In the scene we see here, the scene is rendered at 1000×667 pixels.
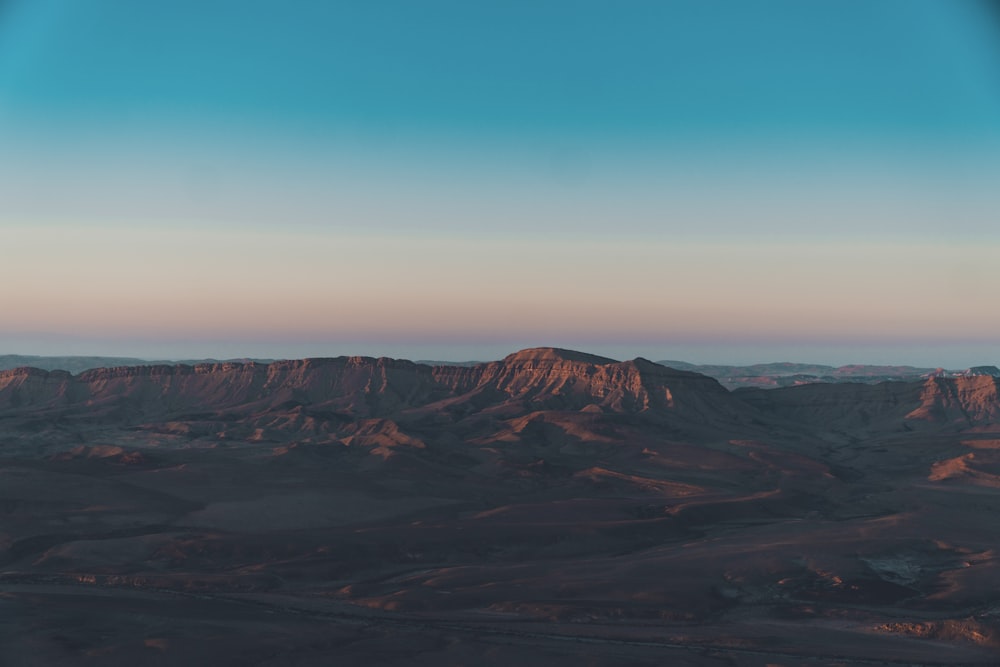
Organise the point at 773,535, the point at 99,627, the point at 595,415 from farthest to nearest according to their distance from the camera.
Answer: the point at 595,415 < the point at 773,535 < the point at 99,627

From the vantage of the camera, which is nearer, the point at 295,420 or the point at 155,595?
the point at 155,595

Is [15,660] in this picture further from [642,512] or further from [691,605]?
[642,512]

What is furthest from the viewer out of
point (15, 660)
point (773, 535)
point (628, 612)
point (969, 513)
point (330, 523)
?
point (969, 513)

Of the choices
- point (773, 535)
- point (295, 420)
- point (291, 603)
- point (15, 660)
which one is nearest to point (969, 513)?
point (773, 535)

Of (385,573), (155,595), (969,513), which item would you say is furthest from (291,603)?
(969,513)

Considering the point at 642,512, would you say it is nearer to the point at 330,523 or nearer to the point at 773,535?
the point at 773,535

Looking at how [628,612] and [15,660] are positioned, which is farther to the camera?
[628,612]
